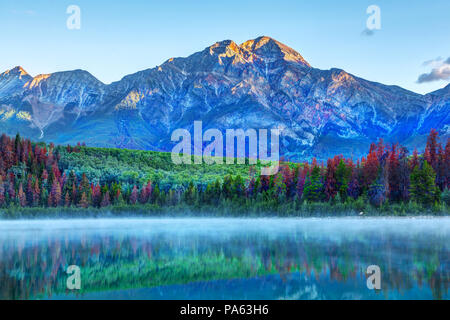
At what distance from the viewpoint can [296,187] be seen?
103625mm

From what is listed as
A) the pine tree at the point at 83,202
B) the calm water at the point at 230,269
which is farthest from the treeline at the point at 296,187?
the calm water at the point at 230,269

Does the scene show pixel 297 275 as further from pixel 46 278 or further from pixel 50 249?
pixel 50 249

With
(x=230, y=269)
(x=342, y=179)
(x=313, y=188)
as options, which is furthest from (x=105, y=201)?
(x=230, y=269)

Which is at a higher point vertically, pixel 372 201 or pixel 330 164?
pixel 330 164

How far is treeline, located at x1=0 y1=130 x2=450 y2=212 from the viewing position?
91312 mm

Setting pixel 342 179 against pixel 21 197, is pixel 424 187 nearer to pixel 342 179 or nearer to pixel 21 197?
pixel 342 179

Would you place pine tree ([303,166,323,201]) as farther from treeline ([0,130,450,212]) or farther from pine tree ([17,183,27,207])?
pine tree ([17,183,27,207])

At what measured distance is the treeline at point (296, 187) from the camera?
91312 millimetres

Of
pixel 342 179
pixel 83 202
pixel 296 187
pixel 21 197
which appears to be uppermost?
pixel 342 179

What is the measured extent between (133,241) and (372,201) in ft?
199

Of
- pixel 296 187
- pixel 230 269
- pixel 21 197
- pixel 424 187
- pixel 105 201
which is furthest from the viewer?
pixel 105 201

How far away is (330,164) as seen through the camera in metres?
103

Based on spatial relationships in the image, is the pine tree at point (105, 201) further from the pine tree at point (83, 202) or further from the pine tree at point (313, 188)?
the pine tree at point (313, 188)

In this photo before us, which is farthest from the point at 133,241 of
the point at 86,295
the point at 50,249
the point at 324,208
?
the point at 324,208
